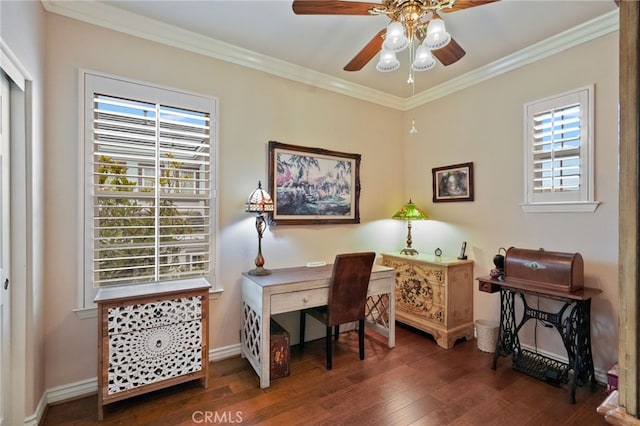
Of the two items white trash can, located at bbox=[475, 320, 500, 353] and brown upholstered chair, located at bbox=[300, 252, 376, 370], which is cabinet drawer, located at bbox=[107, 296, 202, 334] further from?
white trash can, located at bbox=[475, 320, 500, 353]

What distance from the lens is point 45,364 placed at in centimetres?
212

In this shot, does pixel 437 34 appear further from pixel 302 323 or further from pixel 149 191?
pixel 302 323

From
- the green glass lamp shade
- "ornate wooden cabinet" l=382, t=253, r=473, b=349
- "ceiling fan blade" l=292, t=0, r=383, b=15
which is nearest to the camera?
"ceiling fan blade" l=292, t=0, r=383, b=15

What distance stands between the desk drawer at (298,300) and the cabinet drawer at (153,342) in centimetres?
58

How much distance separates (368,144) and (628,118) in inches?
123

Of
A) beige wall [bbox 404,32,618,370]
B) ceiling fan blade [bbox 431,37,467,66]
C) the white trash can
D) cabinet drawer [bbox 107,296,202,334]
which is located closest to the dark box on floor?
cabinet drawer [bbox 107,296,202,334]

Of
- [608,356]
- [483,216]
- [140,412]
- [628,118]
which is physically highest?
[628,118]

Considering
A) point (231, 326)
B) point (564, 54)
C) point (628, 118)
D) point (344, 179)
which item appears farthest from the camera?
point (344, 179)

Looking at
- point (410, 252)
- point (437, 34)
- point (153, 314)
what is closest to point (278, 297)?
point (153, 314)

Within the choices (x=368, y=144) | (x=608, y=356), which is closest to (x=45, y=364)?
(x=368, y=144)

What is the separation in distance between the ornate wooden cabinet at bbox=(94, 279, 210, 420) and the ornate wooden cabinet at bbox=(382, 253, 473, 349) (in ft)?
6.93

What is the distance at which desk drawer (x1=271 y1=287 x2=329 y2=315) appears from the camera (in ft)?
8.00

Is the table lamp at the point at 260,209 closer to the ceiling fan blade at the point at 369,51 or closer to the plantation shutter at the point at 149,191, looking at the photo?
the plantation shutter at the point at 149,191

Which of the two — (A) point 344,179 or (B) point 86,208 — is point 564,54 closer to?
(A) point 344,179
